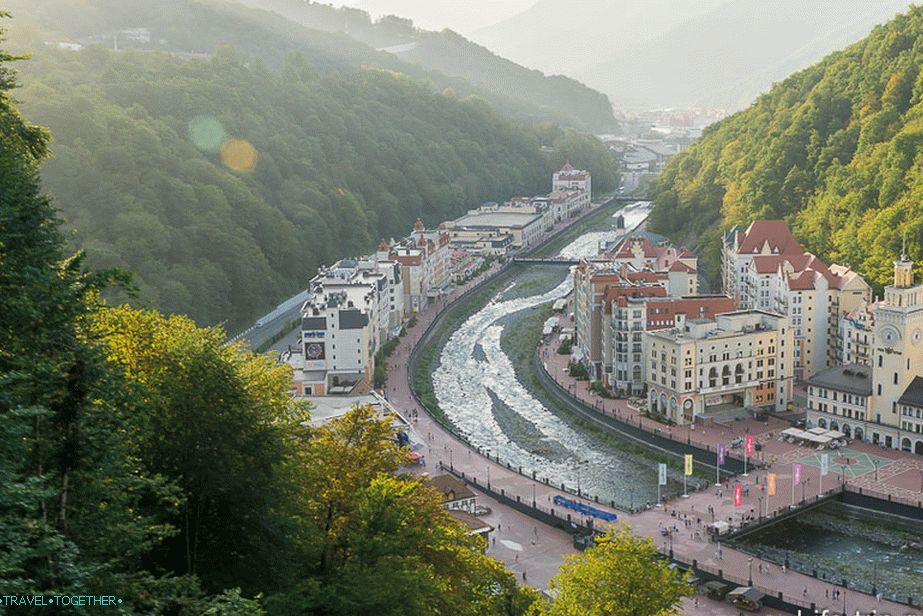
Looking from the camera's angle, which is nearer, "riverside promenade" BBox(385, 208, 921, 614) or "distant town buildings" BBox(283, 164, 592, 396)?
"riverside promenade" BBox(385, 208, 921, 614)

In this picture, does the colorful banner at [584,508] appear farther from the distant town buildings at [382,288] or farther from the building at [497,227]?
the building at [497,227]

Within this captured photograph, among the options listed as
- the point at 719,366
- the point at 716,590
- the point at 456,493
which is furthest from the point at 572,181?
the point at 716,590

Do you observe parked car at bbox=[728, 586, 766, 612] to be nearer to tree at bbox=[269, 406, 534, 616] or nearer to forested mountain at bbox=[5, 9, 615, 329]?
tree at bbox=[269, 406, 534, 616]

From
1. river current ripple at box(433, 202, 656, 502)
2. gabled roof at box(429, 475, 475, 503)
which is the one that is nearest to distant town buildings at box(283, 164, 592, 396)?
river current ripple at box(433, 202, 656, 502)

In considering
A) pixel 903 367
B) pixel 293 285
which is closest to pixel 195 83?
pixel 293 285

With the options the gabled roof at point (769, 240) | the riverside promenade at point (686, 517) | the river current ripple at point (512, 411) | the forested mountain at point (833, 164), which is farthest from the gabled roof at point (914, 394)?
the gabled roof at point (769, 240)

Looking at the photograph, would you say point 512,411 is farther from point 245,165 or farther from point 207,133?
point 207,133

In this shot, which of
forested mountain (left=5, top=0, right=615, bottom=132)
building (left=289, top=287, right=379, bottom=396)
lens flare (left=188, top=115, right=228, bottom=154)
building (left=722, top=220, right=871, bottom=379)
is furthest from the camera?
forested mountain (left=5, top=0, right=615, bottom=132)
